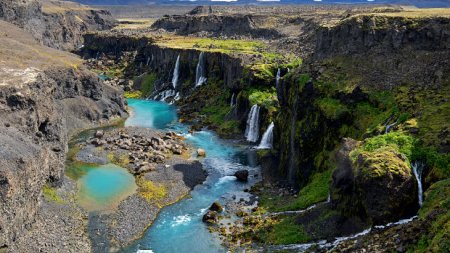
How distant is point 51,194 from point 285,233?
3015cm

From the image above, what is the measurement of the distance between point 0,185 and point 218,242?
877 inches

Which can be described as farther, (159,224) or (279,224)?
(159,224)

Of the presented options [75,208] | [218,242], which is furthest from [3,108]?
[218,242]

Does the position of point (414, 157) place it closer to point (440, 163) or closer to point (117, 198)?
point (440, 163)

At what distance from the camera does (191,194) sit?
64.4 metres

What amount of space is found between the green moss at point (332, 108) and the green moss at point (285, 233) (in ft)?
48.7

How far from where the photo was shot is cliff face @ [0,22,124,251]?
46.6 m

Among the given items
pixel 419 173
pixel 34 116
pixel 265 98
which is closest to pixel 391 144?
pixel 419 173

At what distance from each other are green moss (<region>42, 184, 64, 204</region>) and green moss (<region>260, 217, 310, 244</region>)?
85.2ft

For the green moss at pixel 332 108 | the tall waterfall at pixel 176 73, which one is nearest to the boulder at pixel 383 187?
the green moss at pixel 332 108

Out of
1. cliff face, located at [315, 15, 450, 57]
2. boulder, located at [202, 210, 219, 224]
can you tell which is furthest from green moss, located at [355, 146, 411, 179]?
cliff face, located at [315, 15, 450, 57]

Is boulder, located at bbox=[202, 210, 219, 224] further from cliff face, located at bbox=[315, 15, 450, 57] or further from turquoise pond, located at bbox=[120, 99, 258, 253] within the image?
cliff face, located at bbox=[315, 15, 450, 57]

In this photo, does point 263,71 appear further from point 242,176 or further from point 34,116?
point 34,116

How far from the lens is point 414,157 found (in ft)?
141
